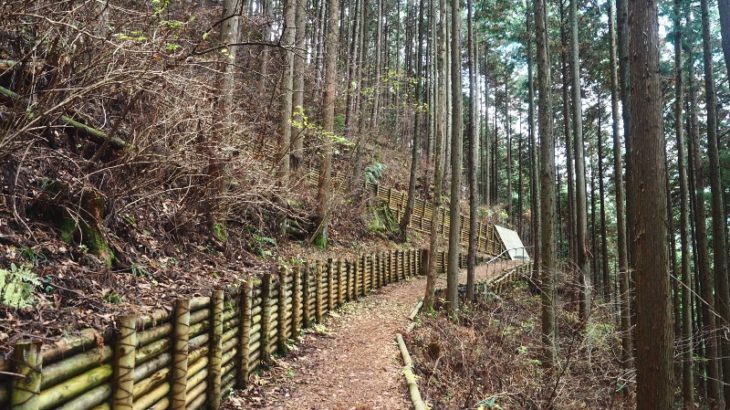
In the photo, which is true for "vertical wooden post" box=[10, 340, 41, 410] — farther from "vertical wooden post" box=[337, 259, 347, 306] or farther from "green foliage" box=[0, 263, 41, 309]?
"vertical wooden post" box=[337, 259, 347, 306]

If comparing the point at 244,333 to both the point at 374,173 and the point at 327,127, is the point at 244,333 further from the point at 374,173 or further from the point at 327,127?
the point at 374,173

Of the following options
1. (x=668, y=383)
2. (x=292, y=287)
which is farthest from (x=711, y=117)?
(x=292, y=287)

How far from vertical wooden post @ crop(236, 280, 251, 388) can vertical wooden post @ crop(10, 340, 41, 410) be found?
9.43 feet

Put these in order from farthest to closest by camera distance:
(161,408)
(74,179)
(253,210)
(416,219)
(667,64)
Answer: (416,219), (667,64), (253,210), (74,179), (161,408)

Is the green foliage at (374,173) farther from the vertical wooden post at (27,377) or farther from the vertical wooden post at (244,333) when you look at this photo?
the vertical wooden post at (27,377)

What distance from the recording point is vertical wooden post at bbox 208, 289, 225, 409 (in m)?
4.19

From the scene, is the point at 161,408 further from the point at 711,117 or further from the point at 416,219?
the point at 416,219

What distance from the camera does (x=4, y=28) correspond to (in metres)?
3.96

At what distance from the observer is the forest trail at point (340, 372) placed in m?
4.95

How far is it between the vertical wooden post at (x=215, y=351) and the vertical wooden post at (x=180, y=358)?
0.60 m

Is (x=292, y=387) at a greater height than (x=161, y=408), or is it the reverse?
(x=161, y=408)

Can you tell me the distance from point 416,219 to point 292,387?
16.7 metres

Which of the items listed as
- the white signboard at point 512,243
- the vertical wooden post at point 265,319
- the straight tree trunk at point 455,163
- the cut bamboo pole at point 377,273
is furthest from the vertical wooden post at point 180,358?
the white signboard at point 512,243

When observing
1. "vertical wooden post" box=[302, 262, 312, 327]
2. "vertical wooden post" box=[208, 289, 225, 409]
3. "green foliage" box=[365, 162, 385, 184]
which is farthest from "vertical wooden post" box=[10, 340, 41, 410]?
"green foliage" box=[365, 162, 385, 184]
